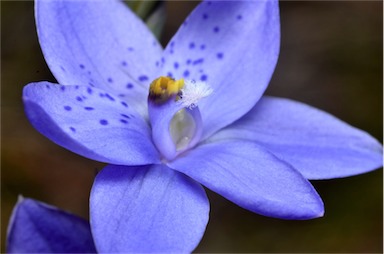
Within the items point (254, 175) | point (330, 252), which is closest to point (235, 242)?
point (330, 252)

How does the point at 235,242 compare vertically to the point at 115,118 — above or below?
below

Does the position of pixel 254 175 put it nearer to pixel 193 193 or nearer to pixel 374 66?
pixel 193 193

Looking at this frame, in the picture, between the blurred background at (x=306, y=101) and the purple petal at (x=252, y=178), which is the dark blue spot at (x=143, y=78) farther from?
the blurred background at (x=306, y=101)

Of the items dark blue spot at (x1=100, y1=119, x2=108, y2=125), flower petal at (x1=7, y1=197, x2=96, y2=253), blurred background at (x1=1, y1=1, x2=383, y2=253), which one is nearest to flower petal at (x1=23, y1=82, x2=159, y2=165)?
dark blue spot at (x1=100, y1=119, x2=108, y2=125)

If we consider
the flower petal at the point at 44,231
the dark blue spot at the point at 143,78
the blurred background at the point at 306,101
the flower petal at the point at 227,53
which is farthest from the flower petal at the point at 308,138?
the blurred background at the point at 306,101

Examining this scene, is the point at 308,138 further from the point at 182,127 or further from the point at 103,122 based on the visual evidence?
the point at 103,122

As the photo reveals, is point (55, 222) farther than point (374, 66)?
No

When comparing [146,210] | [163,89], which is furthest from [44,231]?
[163,89]
